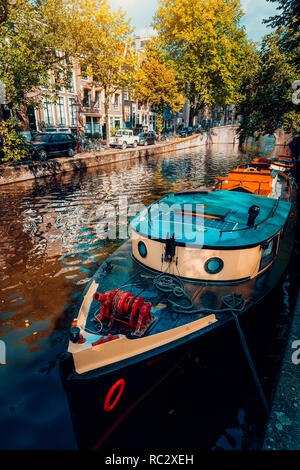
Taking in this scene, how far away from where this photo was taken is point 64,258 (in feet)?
31.3

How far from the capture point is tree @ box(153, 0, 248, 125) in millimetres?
41906

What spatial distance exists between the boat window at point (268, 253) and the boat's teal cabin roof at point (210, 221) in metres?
0.36

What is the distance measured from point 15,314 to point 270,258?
6.55m

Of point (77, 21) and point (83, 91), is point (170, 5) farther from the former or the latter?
point (77, 21)

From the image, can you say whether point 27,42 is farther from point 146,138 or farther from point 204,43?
point 204,43

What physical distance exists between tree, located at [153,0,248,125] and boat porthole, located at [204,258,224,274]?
45.1 meters

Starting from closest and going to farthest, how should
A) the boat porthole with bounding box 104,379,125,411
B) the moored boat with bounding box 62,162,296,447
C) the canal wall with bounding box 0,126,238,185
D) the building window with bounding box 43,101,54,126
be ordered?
the boat porthole with bounding box 104,379,125,411 → the moored boat with bounding box 62,162,296,447 → the canal wall with bounding box 0,126,238,185 → the building window with bounding box 43,101,54,126

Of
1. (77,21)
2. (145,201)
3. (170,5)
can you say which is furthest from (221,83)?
(145,201)

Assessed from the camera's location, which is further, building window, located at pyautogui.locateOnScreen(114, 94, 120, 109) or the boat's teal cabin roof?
building window, located at pyautogui.locateOnScreen(114, 94, 120, 109)

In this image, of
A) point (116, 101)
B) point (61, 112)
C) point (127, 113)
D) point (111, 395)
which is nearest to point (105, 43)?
point (61, 112)

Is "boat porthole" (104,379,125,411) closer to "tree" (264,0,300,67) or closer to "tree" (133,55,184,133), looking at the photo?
"tree" (264,0,300,67)

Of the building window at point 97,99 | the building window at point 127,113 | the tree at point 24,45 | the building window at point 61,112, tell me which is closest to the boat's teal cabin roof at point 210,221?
the tree at point 24,45

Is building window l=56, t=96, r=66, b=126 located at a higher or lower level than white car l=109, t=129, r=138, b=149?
higher

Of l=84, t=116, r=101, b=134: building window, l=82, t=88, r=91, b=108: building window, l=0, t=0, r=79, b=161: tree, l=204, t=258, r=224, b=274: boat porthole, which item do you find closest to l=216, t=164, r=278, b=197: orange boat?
l=204, t=258, r=224, b=274: boat porthole
